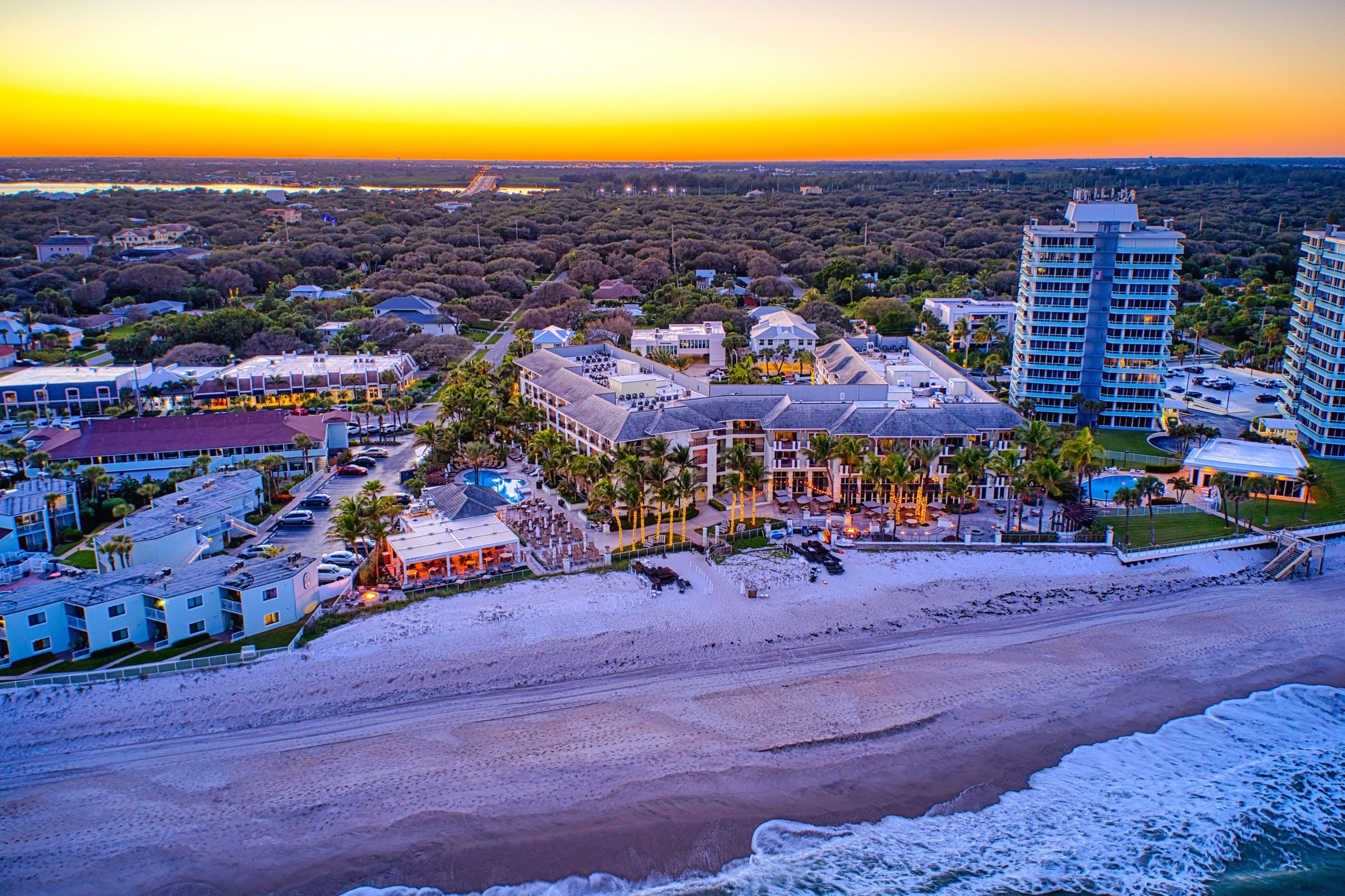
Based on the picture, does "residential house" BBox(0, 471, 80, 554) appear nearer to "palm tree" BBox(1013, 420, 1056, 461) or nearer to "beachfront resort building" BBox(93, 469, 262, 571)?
"beachfront resort building" BBox(93, 469, 262, 571)

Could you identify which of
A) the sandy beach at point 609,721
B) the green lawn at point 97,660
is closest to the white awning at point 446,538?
the sandy beach at point 609,721

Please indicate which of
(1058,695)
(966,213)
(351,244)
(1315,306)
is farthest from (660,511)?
(966,213)

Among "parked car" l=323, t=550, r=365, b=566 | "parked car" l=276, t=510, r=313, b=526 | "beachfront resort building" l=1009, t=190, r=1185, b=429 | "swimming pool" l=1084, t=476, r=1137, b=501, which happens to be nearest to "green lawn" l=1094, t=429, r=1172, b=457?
"beachfront resort building" l=1009, t=190, r=1185, b=429

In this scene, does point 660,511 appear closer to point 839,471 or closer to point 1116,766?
point 839,471

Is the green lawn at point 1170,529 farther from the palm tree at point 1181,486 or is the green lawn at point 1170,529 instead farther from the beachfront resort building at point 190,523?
the beachfront resort building at point 190,523

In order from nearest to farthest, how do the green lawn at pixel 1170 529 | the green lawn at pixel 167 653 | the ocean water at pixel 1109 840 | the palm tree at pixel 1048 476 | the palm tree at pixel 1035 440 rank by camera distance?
the ocean water at pixel 1109 840, the green lawn at pixel 167 653, the palm tree at pixel 1048 476, the green lawn at pixel 1170 529, the palm tree at pixel 1035 440

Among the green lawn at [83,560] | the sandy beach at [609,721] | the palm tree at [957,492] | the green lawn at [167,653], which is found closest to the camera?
the sandy beach at [609,721]

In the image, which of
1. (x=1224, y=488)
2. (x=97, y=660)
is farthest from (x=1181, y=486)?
(x=97, y=660)
